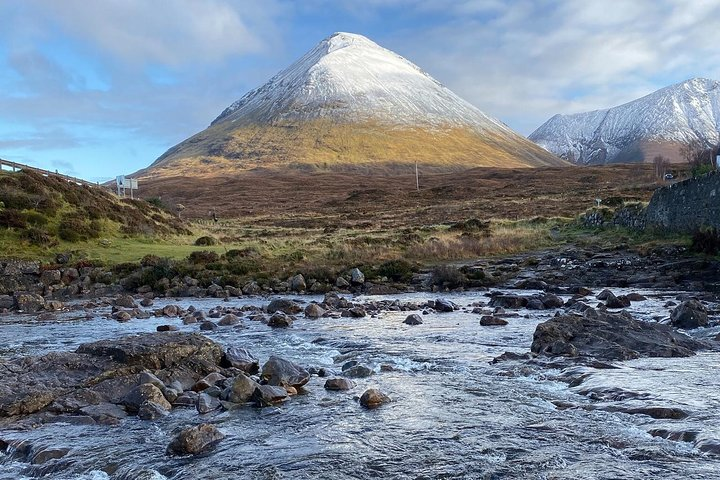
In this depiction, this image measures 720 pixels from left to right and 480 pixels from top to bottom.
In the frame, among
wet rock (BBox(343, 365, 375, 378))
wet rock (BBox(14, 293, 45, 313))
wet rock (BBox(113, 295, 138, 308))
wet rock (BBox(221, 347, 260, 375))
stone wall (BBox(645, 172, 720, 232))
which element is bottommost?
wet rock (BBox(343, 365, 375, 378))

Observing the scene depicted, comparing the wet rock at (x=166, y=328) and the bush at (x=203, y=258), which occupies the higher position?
the bush at (x=203, y=258)

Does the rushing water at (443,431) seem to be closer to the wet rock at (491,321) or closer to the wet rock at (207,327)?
the wet rock at (491,321)

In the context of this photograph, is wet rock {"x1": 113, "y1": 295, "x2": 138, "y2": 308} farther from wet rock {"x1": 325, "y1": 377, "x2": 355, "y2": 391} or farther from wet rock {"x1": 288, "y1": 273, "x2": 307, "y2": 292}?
wet rock {"x1": 325, "y1": 377, "x2": 355, "y2": 391}

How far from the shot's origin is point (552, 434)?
27.2 ft

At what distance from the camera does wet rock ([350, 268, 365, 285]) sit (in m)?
27.5

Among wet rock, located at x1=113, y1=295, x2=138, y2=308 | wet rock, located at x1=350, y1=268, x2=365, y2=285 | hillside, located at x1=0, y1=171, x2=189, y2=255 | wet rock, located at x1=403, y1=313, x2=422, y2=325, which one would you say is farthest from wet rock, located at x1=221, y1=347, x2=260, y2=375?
hillside, located at x1=0, y1=171, x2=189, y2=255

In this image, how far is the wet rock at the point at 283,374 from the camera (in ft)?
36.4

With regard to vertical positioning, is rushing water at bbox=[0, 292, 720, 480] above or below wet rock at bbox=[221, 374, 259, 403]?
below

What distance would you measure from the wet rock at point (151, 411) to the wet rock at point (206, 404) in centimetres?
52

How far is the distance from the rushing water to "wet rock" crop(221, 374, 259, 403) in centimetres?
41

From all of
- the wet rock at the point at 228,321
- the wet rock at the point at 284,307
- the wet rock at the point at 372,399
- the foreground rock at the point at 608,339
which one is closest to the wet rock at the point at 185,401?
the wet rock at the point at 372,399

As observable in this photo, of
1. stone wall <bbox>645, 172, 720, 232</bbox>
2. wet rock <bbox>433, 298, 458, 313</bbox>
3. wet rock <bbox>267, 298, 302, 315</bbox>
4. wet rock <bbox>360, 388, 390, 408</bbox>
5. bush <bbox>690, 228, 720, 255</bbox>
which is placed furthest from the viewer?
stone wall <bbox>645, 172, 720, 232</bbox>

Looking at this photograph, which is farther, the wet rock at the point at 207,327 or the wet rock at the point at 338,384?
the wet rock at the point at 207,327

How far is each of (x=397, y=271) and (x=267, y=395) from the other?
1889 cm
